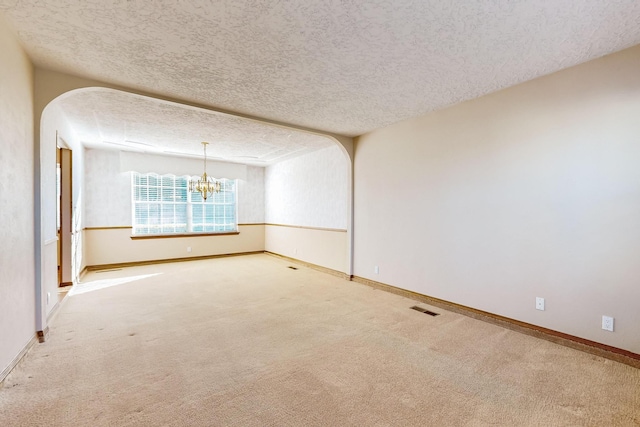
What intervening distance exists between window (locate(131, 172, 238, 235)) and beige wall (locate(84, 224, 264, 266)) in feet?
0.76

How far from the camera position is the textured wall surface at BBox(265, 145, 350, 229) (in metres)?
5.55

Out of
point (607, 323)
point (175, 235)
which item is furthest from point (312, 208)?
point (607, 323)

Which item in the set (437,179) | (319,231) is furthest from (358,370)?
(319,231)

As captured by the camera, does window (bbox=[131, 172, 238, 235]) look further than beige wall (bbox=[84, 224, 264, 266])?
Yes

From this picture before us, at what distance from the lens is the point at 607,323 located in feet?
7.96

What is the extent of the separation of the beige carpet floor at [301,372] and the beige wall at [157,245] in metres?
2.74

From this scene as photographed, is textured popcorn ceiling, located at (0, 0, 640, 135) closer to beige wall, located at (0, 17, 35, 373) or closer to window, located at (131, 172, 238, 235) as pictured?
beige wall, located at (0, 17, 35, 373)

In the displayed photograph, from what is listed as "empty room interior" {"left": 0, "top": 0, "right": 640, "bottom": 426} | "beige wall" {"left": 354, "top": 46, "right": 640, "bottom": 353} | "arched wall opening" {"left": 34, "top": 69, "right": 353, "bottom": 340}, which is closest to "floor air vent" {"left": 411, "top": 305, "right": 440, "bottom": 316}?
"empty room interior" {"left": 0, "top": 0, "right": 640, "bottom": 426}

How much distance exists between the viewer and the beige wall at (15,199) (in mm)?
2012

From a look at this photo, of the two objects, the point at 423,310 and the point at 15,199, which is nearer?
the point at 15,199

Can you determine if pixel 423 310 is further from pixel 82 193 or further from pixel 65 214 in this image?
pixel 82 193

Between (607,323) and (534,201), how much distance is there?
3.90 ft

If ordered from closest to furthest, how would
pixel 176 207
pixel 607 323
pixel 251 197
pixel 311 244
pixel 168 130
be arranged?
pixel 607 323
pixel 168 130
pixel 311 244
pixel 176 207
pixel 251 197

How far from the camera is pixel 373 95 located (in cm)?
319
